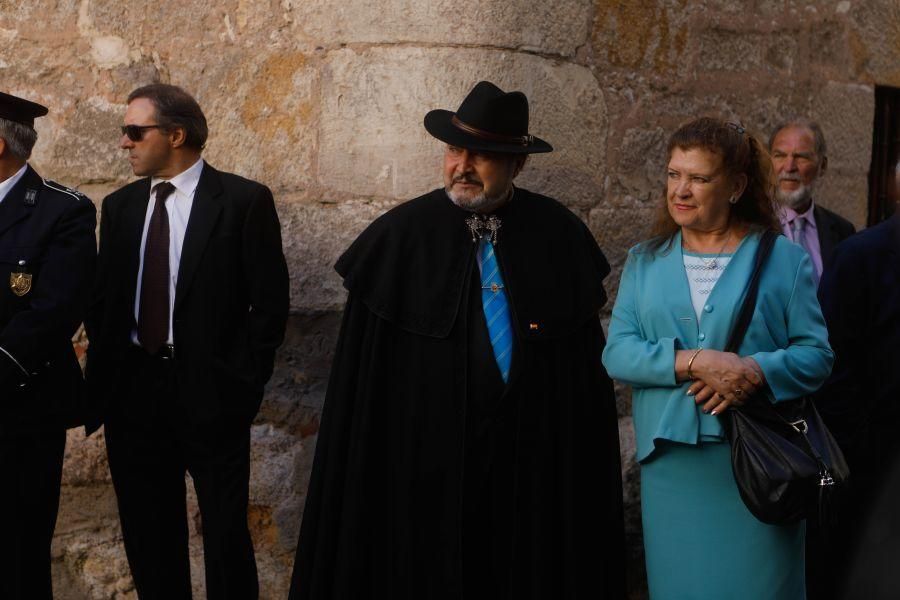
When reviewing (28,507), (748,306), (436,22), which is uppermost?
(436,22)

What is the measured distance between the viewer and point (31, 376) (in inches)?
156

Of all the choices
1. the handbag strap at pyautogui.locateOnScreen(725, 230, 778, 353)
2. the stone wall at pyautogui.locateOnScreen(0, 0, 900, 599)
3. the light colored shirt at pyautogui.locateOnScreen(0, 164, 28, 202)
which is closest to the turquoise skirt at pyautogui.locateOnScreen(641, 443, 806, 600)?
the handbag strap at pyautogui.locateOnScreen(725, 230, 778, 353)

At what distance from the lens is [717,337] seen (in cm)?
356

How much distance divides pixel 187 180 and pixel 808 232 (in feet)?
8.62

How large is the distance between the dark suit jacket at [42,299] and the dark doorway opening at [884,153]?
12.6ft

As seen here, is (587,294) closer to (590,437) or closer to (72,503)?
(590,437)

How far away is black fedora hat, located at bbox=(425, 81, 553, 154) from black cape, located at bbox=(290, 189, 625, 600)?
0.23 m

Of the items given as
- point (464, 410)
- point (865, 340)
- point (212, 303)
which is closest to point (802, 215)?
point (865, 340)

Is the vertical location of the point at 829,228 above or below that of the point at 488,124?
below

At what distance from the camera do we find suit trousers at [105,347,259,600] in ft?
13.7

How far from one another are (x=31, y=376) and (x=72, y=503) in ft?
4.04

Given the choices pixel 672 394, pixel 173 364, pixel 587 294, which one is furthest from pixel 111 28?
pixel 672 394

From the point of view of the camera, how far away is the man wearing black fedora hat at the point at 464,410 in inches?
153

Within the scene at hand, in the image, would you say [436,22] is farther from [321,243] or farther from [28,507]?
[28,507]
